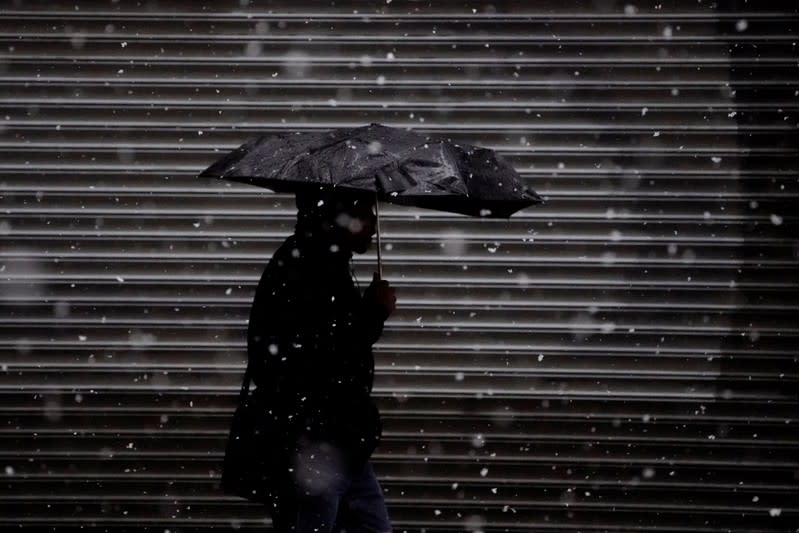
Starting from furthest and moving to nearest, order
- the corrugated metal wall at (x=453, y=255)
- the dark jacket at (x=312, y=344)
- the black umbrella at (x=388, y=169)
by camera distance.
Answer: the corrugated metal wall at (x=453, y=255) < the dark jacket at (x=312, y=344) < the black umbrella at (x=388, y=169)

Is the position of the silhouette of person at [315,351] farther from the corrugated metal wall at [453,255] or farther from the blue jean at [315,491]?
the corrugated metal wall at [453,255]

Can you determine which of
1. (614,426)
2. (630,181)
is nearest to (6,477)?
(614,426)

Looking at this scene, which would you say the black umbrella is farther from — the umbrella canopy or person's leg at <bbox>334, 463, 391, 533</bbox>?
person's leg at <bbox>334, 463, 391, 533</bbox>

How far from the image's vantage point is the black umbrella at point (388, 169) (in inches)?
105

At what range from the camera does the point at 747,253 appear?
469cm

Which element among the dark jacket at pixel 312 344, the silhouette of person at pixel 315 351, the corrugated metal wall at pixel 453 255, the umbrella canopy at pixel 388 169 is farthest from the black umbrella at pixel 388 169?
the corrugated metal wall at pixel 453 255

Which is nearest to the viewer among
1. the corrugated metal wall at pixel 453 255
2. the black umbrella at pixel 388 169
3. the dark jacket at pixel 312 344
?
the black umbrella at pixel 388 169

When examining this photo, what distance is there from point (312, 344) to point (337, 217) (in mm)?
480

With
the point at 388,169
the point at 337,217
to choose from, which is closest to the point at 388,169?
the point at 388,169

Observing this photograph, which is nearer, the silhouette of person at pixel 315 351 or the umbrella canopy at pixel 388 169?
the umbrella canopy at pixel 388 169

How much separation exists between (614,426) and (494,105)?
6.65 ft

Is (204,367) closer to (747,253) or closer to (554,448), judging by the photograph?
(554,448)

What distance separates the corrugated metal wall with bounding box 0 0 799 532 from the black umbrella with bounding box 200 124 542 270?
159cm

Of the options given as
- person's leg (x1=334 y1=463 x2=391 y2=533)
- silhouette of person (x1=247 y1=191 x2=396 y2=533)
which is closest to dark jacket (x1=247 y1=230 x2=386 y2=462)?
silhouette of person (x1=247 y1=191 x2=396 y2=533)
